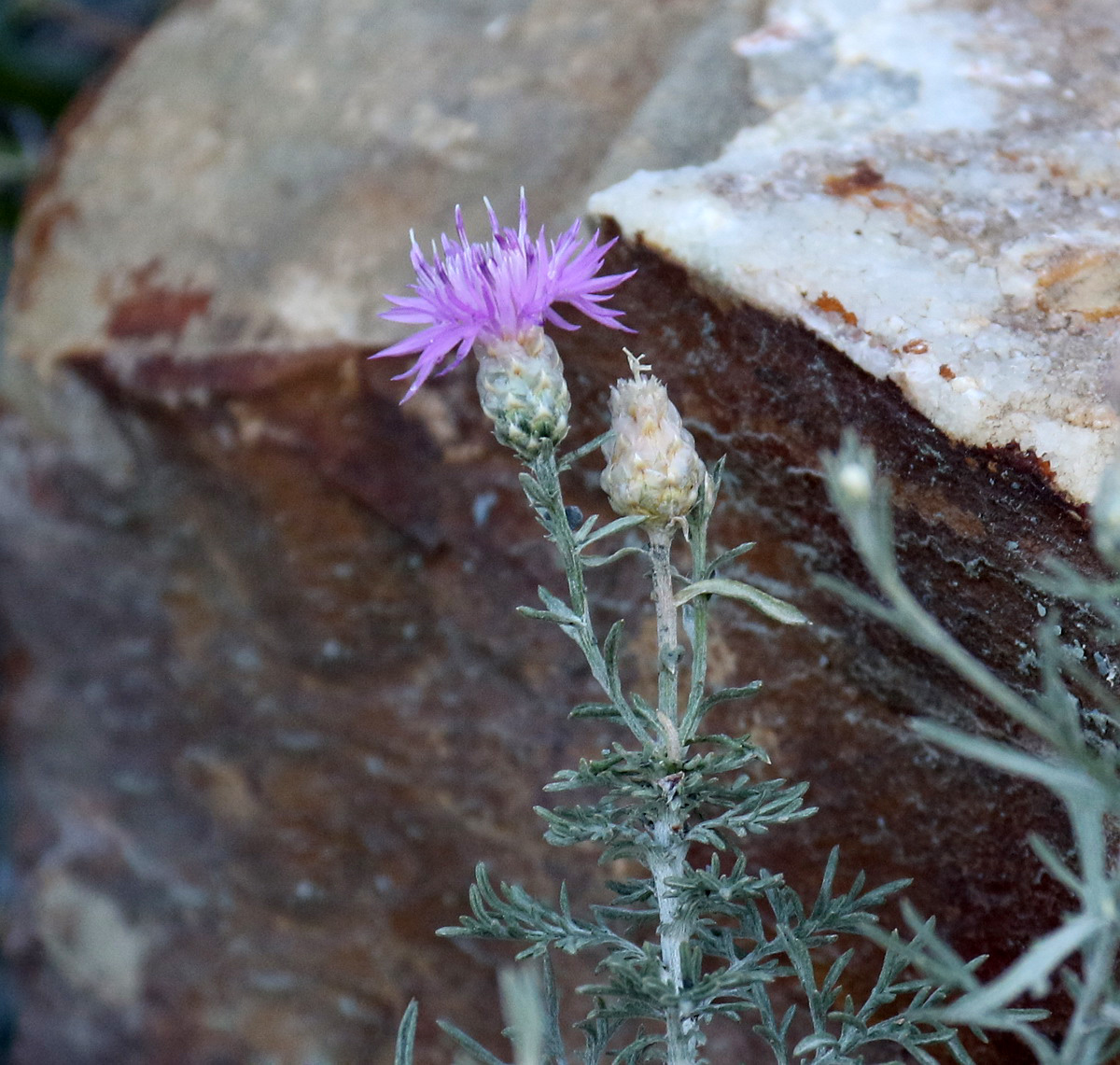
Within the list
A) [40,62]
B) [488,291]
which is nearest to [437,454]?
[488,291]

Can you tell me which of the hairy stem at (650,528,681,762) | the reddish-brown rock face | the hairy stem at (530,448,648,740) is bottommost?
the reddish-brown rock face

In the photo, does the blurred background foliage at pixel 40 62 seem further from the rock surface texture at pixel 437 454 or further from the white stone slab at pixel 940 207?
the white stone slab at pixel 940 207

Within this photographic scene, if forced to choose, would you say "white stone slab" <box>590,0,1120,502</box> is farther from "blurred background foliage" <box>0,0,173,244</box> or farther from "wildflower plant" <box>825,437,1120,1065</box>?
"blurred background foliage" <box>0,0,173,244</box>

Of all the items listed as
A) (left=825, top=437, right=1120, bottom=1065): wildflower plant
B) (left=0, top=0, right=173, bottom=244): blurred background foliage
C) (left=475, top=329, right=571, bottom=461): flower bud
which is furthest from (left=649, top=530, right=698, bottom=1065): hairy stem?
(left=0, top=0, right=173, bottom=244): blurred background foliage

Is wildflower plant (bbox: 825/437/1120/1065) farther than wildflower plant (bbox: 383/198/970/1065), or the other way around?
wildflower plant (bbox: 383/198/970/1065)

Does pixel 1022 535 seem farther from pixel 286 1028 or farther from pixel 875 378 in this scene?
pixel 286 1028

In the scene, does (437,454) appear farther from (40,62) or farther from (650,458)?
(40,62)
